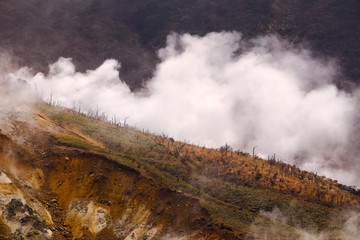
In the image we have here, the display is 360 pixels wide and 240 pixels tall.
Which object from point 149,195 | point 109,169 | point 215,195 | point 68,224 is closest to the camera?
point 68,224

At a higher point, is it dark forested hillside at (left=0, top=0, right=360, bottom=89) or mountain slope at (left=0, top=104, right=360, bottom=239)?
dark forested hillside at (left=0, top=0, right=360, bottom=89)

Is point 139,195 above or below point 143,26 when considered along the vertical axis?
below

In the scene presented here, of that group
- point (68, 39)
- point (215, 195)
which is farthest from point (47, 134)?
point (68, 39)

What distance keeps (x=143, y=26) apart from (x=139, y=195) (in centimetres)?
12421

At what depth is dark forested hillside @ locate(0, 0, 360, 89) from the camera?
123 metres

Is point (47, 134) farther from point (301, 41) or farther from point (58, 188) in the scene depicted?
point (301, 41)

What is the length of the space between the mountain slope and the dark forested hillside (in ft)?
259

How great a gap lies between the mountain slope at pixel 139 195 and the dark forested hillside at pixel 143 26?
7890cm

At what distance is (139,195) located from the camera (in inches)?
1478

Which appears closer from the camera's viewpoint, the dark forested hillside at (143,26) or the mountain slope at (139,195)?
the mountain slope at (139,195)

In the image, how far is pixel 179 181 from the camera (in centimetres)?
4334

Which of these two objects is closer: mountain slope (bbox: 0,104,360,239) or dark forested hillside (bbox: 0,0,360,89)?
mountain slope (bbox: 0,104,360,239)

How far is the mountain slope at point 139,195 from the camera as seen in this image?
3325 centimetres

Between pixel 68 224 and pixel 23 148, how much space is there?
36.2 ft
